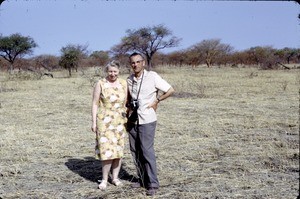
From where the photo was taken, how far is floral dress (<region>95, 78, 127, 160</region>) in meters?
3.66

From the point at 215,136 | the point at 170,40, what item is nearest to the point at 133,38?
the point at 170,40

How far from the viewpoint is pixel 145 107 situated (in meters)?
3.53

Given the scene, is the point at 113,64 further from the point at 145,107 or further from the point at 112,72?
the point at 145,107

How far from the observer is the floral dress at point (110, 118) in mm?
3662

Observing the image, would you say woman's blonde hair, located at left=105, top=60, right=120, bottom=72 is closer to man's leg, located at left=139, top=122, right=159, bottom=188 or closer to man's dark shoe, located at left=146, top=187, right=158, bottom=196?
man's leg, located at left=139, top=122, right=159, bottom=188

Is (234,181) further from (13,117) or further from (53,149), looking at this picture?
(13,117)

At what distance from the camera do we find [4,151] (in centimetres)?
533

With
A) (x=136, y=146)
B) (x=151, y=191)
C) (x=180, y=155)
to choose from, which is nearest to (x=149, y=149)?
(x=136, y=146)

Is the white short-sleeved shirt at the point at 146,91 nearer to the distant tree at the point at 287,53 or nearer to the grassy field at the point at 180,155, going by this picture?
the grassy field at the point at 180,155

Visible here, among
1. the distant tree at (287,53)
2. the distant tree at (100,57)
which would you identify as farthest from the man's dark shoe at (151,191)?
the distant tree at (287,53)

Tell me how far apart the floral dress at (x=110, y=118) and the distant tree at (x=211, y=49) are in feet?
175

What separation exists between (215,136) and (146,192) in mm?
2810

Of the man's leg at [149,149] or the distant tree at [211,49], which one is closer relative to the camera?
the man's leg at [149,149]

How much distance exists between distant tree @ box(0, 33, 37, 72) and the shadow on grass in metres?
34.6
